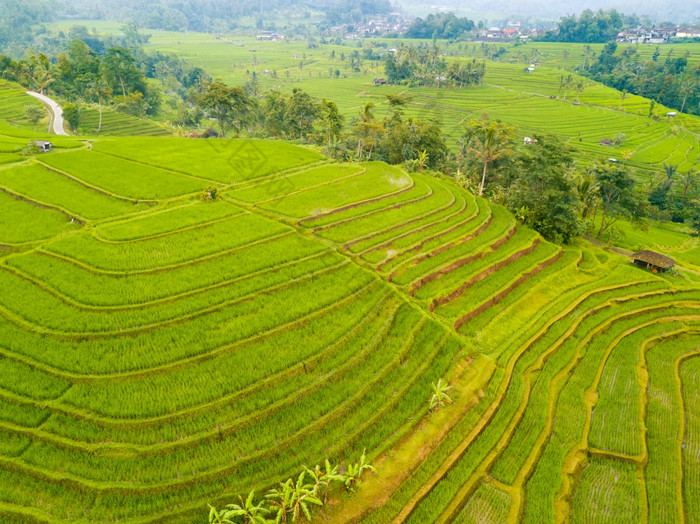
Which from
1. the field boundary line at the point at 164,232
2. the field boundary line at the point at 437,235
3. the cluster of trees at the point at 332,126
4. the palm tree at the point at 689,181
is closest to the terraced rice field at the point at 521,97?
the palm tree at the point at 689,181

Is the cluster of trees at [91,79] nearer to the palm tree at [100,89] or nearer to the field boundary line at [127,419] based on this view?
the palm tree at [100,89]

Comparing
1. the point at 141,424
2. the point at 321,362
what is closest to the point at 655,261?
the point at 321,362

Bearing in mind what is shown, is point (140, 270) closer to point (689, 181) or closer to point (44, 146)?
point (44, 146)

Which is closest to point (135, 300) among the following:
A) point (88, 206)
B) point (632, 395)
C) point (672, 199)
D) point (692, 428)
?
point (88, 206)

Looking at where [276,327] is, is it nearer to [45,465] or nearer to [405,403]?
[405,403]

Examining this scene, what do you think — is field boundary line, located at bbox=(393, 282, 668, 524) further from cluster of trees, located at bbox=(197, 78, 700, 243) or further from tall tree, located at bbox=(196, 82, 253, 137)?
tall tree, located at bbox=(196, 82, 253, 137)

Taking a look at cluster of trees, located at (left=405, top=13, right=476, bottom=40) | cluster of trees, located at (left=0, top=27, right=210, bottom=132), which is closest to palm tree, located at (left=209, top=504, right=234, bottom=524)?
cluster of trees, located at (left=0, top=27, right=210, bottom=132)
